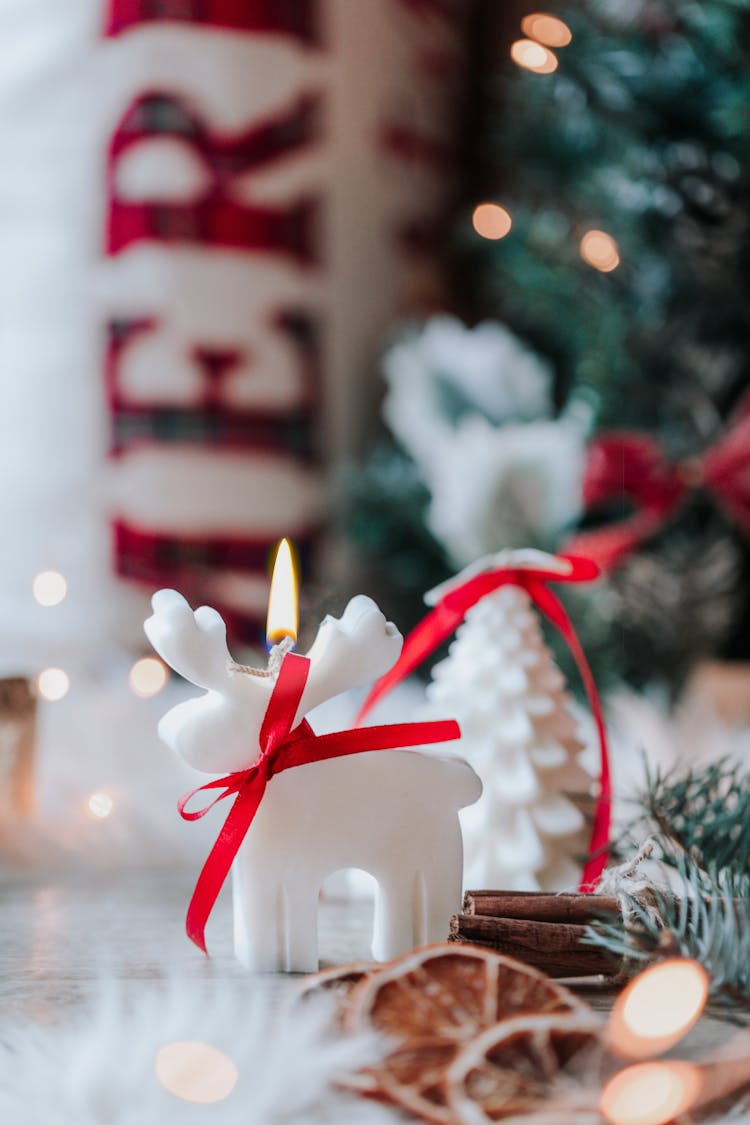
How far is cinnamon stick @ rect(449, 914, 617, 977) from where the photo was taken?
18.1 inches

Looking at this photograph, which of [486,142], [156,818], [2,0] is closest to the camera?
[156,818]

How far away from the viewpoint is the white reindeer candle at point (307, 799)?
1.56ft

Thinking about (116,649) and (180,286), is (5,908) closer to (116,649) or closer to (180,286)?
(116,649)

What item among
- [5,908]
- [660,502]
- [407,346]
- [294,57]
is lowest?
[5,908]

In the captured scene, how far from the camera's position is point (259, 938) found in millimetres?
483

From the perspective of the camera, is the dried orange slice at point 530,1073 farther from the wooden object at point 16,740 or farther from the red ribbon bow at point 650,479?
the red ribbon bow at point 650,479

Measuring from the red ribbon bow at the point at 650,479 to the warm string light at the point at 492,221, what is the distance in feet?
0.68

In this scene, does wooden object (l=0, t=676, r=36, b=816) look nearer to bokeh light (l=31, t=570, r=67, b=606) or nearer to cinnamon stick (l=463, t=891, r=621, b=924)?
bokeh light (l=31, t=570, r=67, b=606)

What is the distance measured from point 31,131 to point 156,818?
1.95ft

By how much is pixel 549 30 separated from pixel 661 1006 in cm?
77

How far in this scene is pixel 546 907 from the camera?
473 mm

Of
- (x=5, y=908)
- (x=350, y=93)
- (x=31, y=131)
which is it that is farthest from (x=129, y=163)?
(x=5, y=908)

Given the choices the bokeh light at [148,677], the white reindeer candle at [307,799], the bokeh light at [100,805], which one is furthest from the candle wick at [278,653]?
the bokeh light at [148,677]

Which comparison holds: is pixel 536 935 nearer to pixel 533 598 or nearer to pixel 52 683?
pixel 533 598
